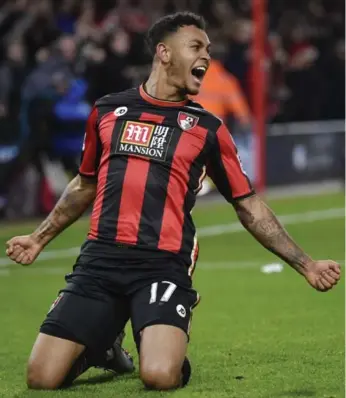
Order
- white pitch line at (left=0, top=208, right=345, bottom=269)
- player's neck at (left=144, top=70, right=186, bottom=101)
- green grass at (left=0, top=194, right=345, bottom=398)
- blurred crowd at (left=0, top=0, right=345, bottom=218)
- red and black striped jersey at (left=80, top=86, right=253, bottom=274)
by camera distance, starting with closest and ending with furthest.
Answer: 1. green grass at (left=0, top=194, right=345, bottom=398)
2. red and black striped jersey at (left=80, top=86, right=253, bottom=274)
3. player's neck at (left=144, top=70, right=186, bottom=101)
4. white pitch line at (left=0, top=208, right=345, bottom=269)
5. blurred crowd at (left=0, top=0, right=345, bottom=218)

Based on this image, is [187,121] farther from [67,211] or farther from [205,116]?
[67,211]

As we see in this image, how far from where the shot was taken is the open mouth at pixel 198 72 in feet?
22.8

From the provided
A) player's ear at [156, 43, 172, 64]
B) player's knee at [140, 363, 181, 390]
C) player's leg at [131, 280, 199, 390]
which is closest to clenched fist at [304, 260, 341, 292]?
player's leg at [131, 280, 199, 390]

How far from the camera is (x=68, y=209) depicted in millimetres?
7258

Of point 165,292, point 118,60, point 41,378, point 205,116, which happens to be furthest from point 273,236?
point 118,60

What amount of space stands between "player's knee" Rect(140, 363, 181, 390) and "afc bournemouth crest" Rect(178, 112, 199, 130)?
1237mm

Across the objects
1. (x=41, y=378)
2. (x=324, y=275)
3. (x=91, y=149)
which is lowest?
Result: (x=41, y=378)

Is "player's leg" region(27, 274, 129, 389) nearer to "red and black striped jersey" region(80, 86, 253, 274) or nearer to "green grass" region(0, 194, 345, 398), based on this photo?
"green grass" region(0, 194, 345, 398)

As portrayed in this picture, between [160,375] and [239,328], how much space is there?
7.49 feet

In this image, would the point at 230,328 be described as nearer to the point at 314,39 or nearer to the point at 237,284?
the point at 237,284

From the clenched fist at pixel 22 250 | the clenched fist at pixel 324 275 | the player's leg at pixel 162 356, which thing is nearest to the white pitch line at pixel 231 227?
the clenched fist at pixel 22 250

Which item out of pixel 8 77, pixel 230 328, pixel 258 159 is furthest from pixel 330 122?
pixel 230 328

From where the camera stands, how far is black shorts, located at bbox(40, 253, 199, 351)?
6.77 metres

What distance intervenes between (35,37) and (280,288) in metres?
7.30
